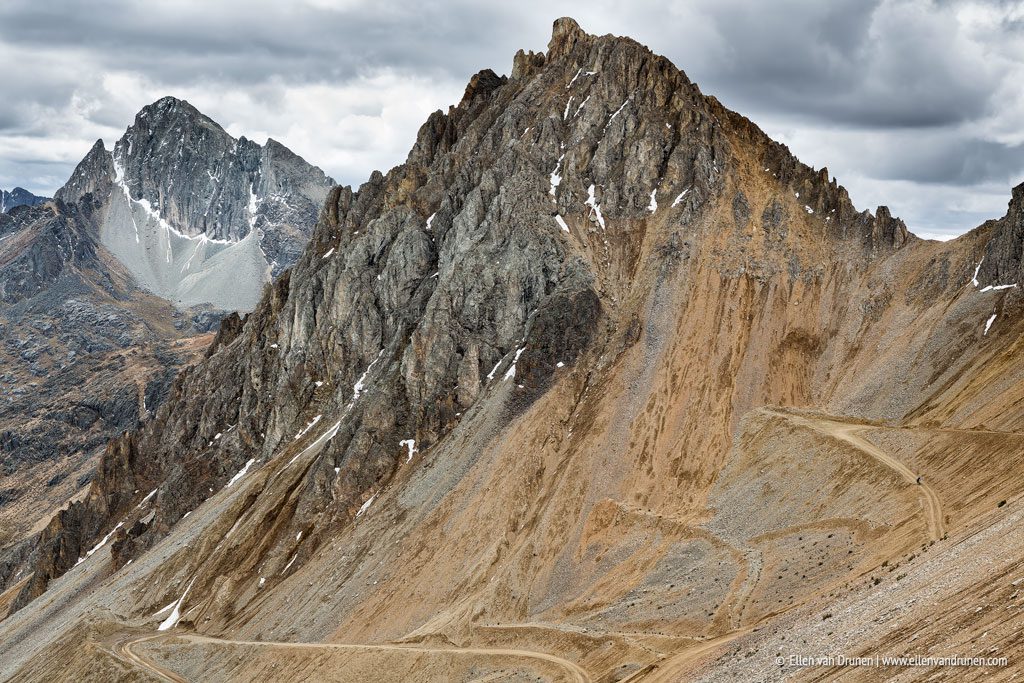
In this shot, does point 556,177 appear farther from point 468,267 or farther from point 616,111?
point 468,267

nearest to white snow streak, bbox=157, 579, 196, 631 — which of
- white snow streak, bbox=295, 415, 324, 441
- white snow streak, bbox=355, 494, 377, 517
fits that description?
white snow streak, bbox=355, 494, 377, 517

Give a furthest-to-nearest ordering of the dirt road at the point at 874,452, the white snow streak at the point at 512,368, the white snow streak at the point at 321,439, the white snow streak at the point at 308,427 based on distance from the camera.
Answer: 1. the white snow streak at the point at 308,427
2. the white snow streak at the point at 321,439
3. the white snow streak at the point at 512,368
4. the dirt road at the point at 874,452

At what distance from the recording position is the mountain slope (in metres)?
66.2

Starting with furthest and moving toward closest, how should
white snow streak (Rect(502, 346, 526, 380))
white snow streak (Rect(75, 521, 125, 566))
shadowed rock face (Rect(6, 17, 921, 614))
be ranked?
white snow streak (Rect(75, 521, 125, 566)), shadowed rock face (Rect(6, 17, 921, 614)), white snow streak (Rect(502, 346, 526, 380))

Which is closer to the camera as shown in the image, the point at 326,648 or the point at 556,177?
the point at 326,648

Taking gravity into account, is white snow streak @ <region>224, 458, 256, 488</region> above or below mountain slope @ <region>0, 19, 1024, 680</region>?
below

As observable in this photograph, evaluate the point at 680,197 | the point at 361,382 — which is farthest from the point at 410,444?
the point at 680,197

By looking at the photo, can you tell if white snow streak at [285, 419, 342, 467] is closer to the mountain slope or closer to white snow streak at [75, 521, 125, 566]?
the mountain slope

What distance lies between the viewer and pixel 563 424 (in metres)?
99.0

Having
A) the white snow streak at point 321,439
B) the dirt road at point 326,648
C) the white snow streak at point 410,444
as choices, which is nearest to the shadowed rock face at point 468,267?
the white snow streak at point 410,444

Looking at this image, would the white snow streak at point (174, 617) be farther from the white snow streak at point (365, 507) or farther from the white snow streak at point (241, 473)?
the white snow streak at point (241, 473)

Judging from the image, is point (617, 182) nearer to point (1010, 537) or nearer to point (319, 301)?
point (319, 301)

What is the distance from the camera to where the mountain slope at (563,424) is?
217 feet

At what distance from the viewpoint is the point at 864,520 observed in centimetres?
6125
